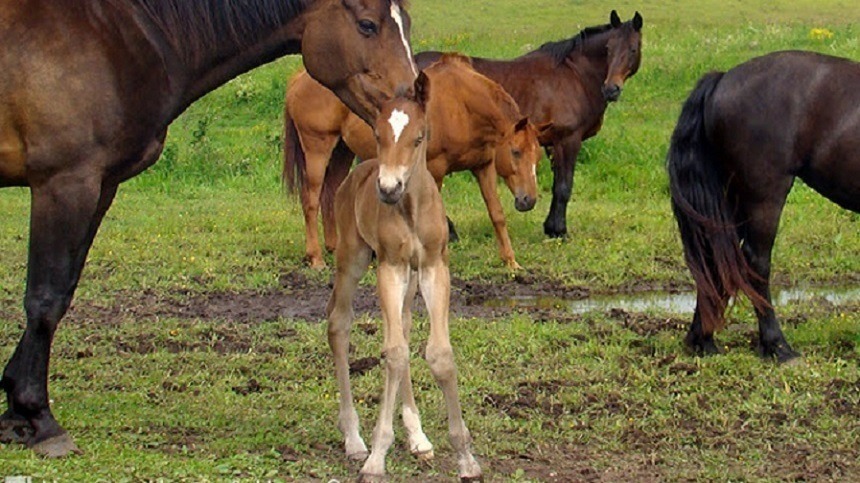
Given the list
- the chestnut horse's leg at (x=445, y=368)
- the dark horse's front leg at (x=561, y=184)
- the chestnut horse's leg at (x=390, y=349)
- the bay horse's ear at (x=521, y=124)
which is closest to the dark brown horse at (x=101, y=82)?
the chestnut horse's leg at (x=390, y=349)

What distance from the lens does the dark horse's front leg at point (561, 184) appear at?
1188 cm

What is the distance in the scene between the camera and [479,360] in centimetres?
718

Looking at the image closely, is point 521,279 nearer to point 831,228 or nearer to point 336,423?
point 831,228

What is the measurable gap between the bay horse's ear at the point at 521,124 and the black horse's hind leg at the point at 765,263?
3299 millimetres

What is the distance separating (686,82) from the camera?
61.3 feet

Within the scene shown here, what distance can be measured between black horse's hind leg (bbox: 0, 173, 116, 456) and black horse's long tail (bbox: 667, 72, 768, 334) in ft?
11.3

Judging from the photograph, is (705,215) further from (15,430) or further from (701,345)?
(15,430)

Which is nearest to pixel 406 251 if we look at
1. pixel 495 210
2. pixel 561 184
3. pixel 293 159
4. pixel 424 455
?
pixel 424 455

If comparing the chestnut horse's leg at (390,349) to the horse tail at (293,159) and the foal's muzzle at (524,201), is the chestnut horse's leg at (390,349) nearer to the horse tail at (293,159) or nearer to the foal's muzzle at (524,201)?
the foal's muzzle at (524,201)

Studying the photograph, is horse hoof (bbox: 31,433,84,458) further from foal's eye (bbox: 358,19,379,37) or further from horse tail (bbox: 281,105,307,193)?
horse tail (bbox: 281,105,307,193)

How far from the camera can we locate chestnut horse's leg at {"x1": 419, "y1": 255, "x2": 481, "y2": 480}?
16.6 ft

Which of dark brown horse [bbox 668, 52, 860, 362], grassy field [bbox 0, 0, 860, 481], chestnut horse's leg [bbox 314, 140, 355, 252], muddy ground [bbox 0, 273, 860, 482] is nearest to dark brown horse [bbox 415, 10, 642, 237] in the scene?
grassy field [bbox 0, 0, 860, 481]

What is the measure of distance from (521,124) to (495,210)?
2.45 ft

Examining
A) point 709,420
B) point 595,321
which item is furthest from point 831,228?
point 709,420
